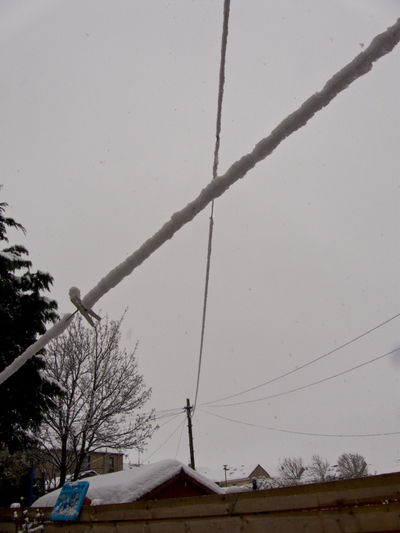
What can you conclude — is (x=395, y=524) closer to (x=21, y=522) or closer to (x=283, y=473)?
Answer: (x=21, y=522)

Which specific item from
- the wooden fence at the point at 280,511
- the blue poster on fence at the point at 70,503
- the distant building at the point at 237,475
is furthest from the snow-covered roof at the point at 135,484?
the distant building at the point at 237,475

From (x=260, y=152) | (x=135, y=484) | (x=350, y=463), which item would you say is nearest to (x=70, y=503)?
(x=135, y=484)

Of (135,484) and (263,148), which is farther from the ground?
(263,148)

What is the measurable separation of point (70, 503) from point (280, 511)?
3.03 meters

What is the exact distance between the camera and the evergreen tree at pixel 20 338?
8172mm

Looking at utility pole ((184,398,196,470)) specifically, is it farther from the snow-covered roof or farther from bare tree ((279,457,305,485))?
bare tree ((279,457,305,485))

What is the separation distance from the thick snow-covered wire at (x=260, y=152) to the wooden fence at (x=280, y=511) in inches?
89.2

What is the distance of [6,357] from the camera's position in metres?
7.89

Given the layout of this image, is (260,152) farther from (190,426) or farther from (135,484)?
(190,426)

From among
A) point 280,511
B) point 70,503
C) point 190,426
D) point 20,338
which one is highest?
point 20,338

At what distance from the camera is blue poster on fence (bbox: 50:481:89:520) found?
4.34 m

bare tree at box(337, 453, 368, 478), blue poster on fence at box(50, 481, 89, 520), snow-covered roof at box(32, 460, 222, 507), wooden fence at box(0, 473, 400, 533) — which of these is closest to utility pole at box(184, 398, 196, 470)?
snow-covered roof at box(32, 460, 222, 507)

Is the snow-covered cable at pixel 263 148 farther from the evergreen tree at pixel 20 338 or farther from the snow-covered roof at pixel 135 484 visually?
the evergreen tree at pixel 20 338

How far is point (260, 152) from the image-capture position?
63.7 inches
